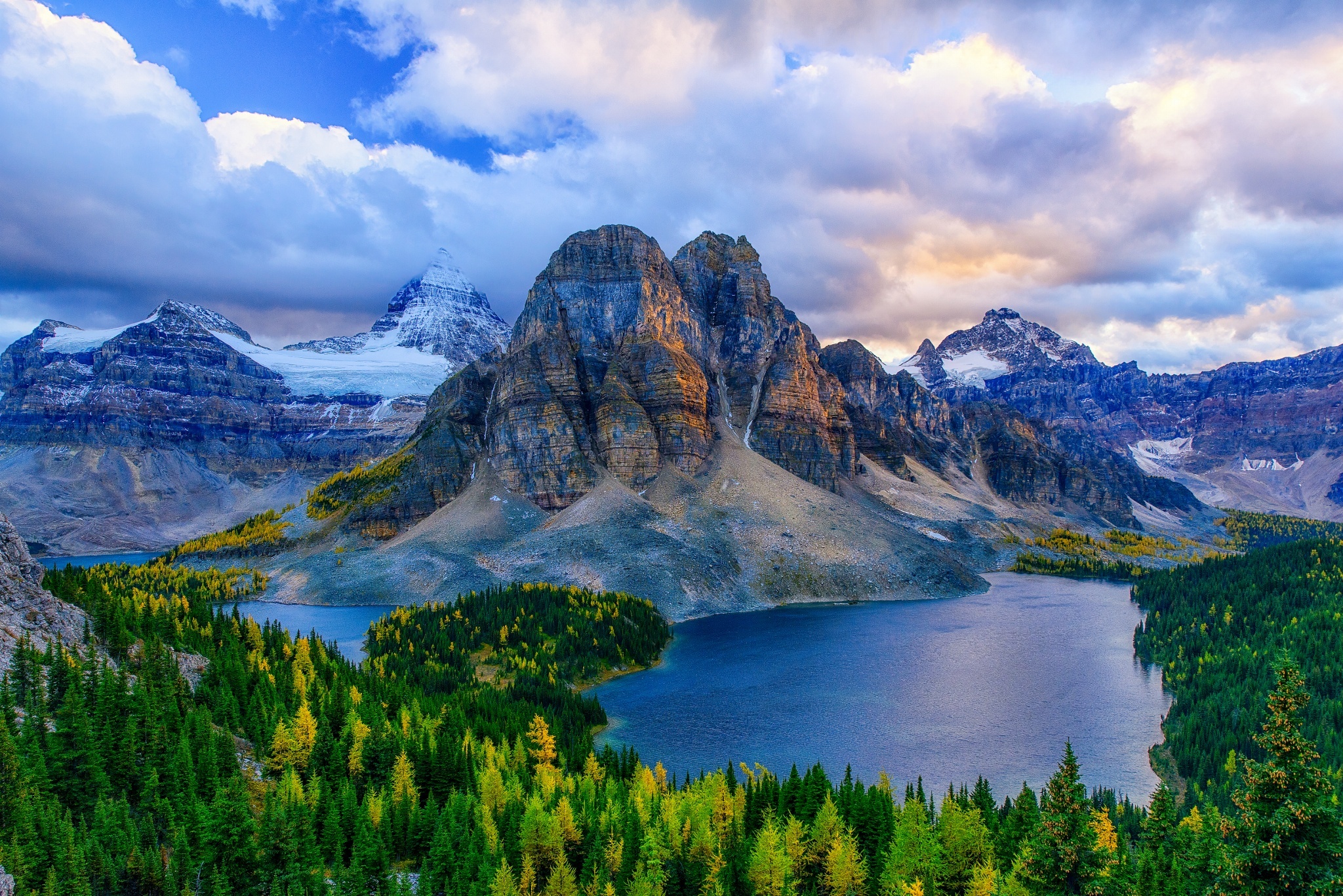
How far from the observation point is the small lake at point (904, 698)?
61.0m

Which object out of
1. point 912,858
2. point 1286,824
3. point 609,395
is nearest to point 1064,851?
point 1286,824

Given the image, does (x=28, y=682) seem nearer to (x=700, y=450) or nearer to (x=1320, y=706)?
(x=1320, y=706)

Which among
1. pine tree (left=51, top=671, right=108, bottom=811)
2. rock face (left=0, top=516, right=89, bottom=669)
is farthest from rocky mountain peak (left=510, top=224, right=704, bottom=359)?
pine tree (left=51, top=671, right=108, bottom=811)

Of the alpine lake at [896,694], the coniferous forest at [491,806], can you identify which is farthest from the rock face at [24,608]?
the alpine lake at [896,694]

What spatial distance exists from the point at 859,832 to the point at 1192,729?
126ft

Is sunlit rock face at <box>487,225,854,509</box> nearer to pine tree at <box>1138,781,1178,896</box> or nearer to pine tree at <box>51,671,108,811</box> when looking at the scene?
pine tree at <box>51,671,108,811</box>

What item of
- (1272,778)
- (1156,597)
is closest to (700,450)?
(1156,597)

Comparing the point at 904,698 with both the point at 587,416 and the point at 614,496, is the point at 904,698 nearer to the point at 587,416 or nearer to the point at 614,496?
the point at 614,496

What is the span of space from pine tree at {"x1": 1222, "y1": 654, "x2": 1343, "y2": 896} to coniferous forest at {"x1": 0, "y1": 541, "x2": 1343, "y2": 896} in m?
0.07

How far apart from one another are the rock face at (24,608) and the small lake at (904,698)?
4113cm

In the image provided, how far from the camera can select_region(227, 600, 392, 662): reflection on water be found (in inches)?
4141

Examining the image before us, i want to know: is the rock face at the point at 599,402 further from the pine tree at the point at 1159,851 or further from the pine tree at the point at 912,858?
the pine tree at the point at 1159,851

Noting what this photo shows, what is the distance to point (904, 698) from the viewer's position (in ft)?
255

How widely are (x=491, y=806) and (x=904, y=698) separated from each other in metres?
48.0
